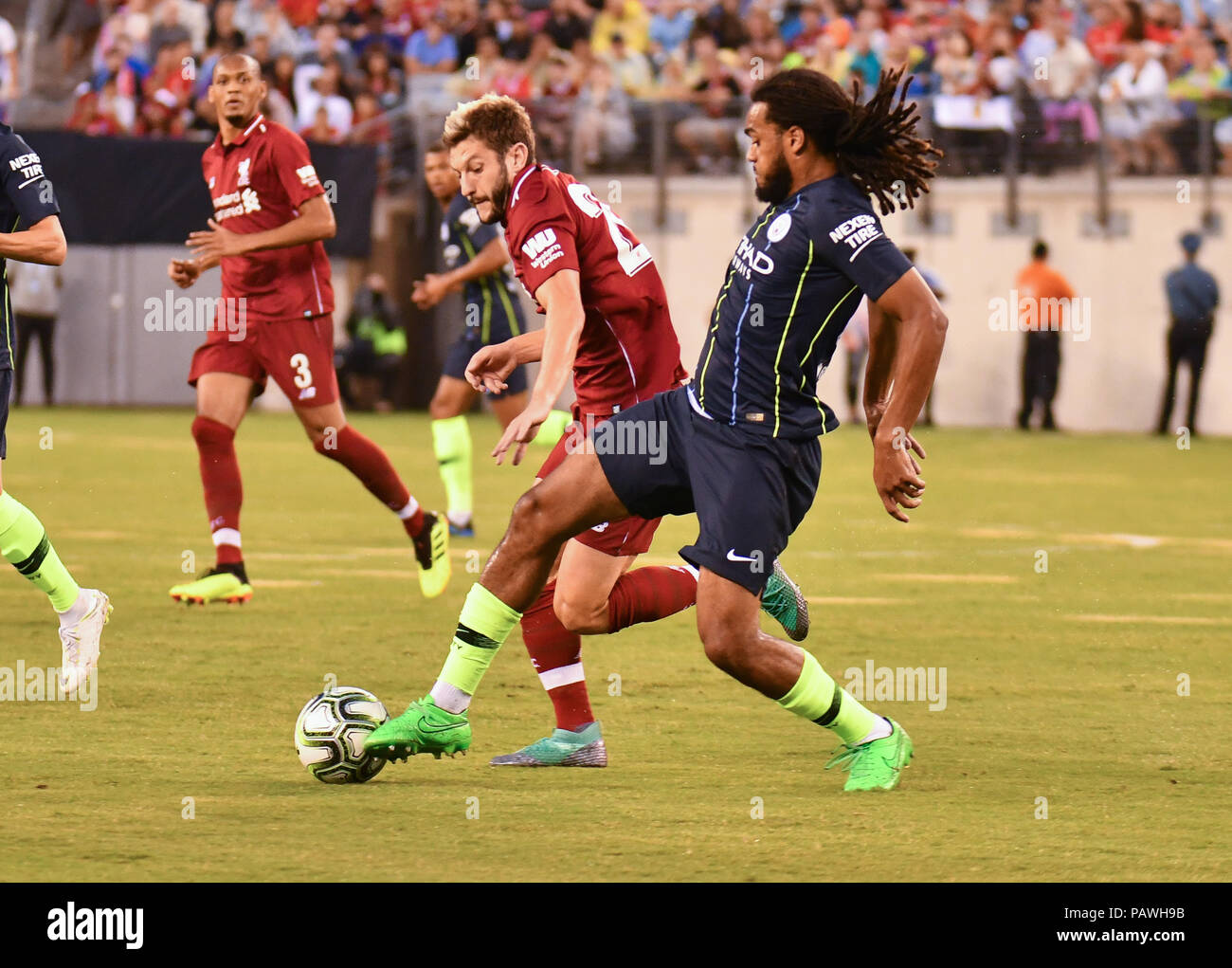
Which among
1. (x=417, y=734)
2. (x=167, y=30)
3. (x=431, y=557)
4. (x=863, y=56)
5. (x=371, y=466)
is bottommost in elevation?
(x=431, y=557)

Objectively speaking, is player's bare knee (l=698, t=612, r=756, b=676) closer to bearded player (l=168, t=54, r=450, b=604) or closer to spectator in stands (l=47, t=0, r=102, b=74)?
bearded player (l=168, t=54, r=450, b=604)

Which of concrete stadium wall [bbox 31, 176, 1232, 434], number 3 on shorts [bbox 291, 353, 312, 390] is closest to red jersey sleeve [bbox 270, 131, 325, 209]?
number 3 on shorts [bbox 291, 353, 312, 390]

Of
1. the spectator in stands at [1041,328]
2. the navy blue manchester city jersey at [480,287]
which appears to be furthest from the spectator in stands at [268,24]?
the navy blue manchester city jersey at [480,287]

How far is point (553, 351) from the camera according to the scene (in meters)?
5.96

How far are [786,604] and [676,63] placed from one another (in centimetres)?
1986

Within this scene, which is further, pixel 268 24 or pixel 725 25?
pixel 268 24

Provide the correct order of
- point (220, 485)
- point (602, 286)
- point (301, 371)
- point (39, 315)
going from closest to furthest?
point (602, 286) < point (220, 485) < point (301, 371) < point (39, 315)

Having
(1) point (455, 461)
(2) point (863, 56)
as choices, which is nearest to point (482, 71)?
(2) point (863, 56)

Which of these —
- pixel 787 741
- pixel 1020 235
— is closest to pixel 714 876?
pixel 787 741

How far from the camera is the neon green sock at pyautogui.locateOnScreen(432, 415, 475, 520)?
12984 mm

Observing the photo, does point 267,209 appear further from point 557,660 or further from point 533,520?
point 533,520

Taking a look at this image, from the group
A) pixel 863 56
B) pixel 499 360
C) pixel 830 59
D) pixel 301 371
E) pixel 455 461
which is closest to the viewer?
pixel 499 360

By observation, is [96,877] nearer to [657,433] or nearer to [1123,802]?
[657,433]

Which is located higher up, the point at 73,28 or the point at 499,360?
the point at 73,28
